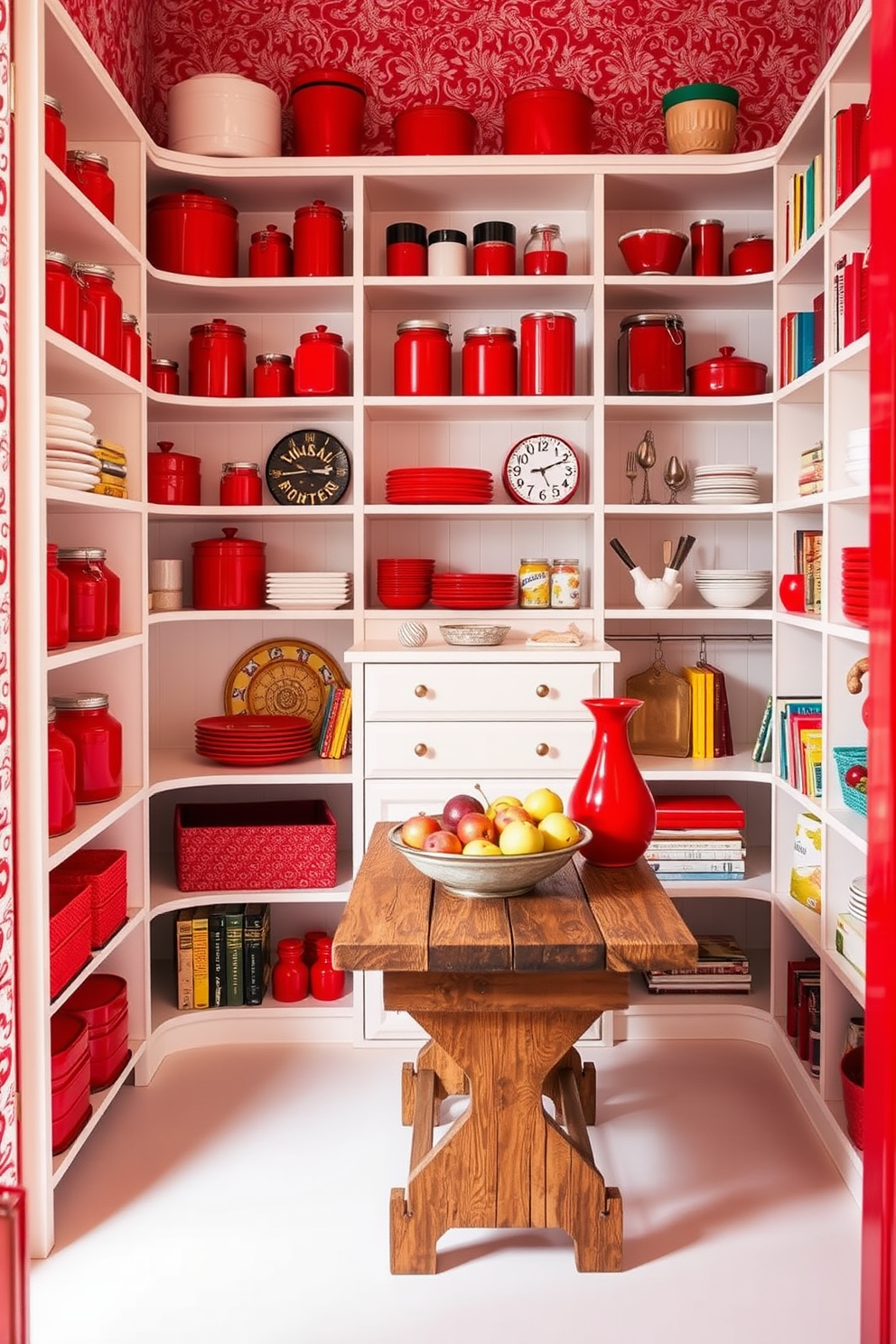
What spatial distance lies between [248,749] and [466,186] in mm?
1743

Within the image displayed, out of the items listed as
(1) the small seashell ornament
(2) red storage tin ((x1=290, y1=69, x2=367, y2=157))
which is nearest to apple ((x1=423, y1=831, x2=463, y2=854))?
(1) the small seashell ornament

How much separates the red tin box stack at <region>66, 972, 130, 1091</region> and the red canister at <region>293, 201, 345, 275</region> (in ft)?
6.72

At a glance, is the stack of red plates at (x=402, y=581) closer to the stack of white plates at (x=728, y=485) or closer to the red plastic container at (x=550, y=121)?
the stack of white plates at (x=728, y=485)

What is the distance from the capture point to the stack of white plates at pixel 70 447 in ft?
7.98

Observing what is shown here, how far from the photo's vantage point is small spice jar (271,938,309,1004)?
3.46 meters

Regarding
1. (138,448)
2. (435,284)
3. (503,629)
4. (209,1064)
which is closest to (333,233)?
(435,284)

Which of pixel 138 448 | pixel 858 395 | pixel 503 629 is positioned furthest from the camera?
pixel 503 629

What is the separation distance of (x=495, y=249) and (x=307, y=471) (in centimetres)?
86

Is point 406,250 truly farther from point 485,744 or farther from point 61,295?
point 485,744

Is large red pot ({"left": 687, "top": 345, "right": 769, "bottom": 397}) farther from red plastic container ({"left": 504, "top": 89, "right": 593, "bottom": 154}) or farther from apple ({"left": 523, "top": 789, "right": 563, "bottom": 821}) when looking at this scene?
apple ({"left": 523, "top": 789, "right": 563, "bottom": 821})

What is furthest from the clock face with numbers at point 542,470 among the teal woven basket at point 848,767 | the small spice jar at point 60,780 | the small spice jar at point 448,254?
the small spice jar at point 60,780

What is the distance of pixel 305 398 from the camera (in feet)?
11.2

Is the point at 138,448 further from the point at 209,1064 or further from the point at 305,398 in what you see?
the point at 209,1064

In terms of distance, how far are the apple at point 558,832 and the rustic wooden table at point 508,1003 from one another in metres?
0.11
